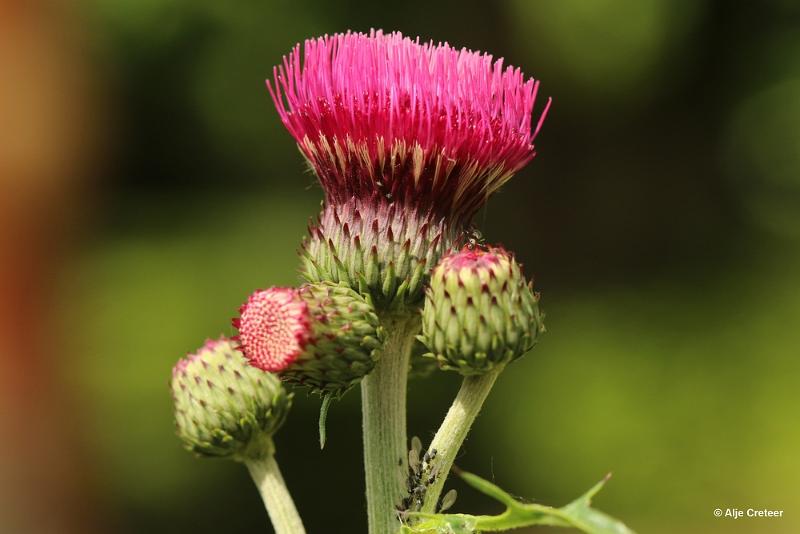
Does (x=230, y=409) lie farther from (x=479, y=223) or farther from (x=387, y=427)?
(x=479, y=223)

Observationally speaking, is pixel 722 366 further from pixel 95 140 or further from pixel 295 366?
pixel 295 366

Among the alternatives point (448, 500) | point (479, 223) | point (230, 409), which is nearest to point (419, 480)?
point (448, 500)

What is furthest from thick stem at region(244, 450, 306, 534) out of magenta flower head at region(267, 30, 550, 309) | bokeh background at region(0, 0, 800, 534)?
bokeh background at region(0, 0, 800, 534)

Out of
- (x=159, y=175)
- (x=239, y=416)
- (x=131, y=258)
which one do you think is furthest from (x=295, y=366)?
(x=159, y=175)

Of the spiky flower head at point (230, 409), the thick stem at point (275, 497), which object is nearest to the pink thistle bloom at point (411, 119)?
the spiky flower head at point (230, 409)

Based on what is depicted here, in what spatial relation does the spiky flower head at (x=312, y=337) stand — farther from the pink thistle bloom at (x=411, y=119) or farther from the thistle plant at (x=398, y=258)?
the pink thistle bloom at (x=411, y=119)

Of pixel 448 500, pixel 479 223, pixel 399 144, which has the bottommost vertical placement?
pixel 448 500
